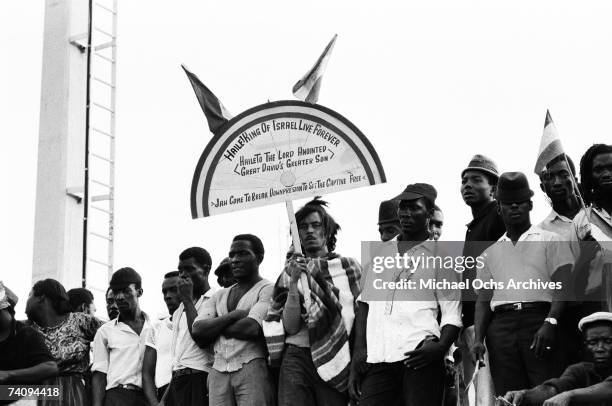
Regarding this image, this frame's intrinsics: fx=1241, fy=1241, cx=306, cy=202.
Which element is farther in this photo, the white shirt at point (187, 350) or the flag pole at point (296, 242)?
the white shirt at point (187, 350)

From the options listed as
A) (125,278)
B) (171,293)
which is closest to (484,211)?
(171,293)

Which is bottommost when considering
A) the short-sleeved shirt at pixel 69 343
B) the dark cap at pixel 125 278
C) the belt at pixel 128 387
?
the belt at pixel 128 387

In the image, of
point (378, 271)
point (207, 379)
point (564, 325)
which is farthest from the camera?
point (207, 379)

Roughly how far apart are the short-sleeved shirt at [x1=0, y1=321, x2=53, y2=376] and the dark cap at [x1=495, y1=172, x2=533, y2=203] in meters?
3.70

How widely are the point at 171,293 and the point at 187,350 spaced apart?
1.04m

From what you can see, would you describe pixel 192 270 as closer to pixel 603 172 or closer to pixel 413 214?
pixel 413 214

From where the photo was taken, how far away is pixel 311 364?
28.5ft

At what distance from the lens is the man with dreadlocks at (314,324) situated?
8617 millimetres

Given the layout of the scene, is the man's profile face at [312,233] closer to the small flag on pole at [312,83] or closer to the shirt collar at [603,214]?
the small flag on pole at [312,83]

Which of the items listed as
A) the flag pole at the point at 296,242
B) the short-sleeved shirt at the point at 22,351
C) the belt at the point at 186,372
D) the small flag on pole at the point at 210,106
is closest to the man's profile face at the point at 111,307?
the short-sleeved shirt at the point at 22,351

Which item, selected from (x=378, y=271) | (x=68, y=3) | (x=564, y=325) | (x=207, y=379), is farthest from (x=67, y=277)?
(x=564, y=325)

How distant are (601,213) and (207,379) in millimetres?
3224

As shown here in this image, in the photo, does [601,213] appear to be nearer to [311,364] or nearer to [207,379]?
[311,364]

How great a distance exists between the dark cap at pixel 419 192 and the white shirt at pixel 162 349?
2.58 m
